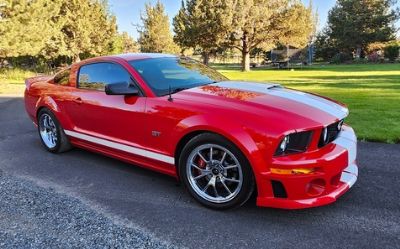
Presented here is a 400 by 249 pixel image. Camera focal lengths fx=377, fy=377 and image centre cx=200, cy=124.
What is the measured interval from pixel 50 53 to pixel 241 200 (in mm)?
25613

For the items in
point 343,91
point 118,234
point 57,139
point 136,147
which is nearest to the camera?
point 118,234

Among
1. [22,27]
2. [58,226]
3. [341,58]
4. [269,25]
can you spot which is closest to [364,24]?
[341,58]

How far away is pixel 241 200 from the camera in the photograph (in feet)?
11.2

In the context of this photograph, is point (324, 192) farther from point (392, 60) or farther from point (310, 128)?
point (392, 60)

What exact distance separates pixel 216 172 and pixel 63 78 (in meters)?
3.09

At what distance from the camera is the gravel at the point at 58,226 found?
3.03 m

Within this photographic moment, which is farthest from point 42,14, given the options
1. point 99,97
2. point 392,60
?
point 392,60

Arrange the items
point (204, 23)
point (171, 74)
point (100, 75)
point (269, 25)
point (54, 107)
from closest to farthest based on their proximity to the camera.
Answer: point (171, 74), point (100, 75), point (54, 107), point (204, 23), point (269, 25)

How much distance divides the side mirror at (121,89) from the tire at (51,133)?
1.75 m

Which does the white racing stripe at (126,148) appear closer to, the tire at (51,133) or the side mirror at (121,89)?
the tire at (51,133)

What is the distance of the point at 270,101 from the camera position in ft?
11.8

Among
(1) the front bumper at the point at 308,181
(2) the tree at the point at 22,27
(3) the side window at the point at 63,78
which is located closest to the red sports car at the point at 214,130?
(1) the front bumper at the point at 308,181

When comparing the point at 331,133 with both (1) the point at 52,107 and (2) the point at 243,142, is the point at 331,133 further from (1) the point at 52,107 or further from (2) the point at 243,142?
(1) the point at 52,107

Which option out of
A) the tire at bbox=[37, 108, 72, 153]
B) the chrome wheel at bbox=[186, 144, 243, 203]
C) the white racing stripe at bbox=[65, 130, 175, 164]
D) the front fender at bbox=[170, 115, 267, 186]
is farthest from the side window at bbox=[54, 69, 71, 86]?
the chrome wheel at bbox=[186, 144, 243, 203]
